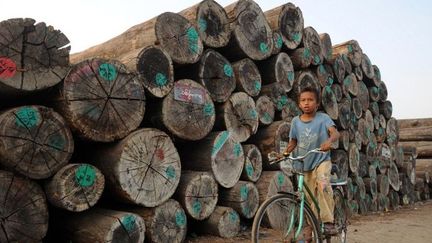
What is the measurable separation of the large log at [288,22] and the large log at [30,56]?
4.21 metres

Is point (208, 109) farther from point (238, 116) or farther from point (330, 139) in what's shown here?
point (330, 139)

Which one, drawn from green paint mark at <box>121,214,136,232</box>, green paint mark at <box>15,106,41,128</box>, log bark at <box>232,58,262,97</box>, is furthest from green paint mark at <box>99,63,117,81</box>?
log bark at <box>232,58,262,97</box>

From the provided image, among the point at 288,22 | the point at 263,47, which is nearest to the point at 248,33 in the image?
the point at 263,47

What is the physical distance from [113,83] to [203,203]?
185cm

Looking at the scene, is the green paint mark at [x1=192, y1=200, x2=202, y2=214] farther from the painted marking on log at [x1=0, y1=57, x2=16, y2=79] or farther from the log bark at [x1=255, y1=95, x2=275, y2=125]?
the painted marking on log at [x1=0, y1=57, x2=16, y2=79]

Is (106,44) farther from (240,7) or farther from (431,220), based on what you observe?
(431,220)

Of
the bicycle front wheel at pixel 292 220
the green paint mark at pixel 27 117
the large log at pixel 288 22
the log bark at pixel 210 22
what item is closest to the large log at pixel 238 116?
the log bark at pixel 210 22

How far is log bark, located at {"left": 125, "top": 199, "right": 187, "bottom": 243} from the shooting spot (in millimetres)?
4418

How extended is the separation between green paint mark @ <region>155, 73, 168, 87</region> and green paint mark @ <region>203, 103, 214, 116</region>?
2.34 ft

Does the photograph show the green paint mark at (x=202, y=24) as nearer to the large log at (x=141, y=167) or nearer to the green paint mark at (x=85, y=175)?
the large log at (x=141, y=167)

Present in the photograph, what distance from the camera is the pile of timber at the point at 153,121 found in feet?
12.0

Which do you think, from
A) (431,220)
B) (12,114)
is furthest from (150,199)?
(431,220)

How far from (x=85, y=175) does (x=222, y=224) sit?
2.04 meters

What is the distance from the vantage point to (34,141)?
3.63 m
